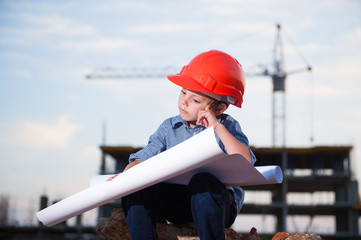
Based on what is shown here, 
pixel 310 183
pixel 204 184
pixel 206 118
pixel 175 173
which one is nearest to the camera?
pixel 175 173

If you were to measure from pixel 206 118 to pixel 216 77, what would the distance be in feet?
1.15

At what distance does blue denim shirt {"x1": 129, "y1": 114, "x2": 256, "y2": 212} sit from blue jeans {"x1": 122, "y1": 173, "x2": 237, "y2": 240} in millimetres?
312

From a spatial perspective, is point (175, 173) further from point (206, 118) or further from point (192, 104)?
point (192, 104)

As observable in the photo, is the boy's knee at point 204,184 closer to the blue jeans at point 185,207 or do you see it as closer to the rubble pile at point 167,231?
the blue jeans at point 185,207

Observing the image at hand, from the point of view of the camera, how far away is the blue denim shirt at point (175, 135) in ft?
10.2

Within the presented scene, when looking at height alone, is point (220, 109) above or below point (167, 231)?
above

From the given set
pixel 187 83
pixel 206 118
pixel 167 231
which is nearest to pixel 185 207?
pixel 167 231

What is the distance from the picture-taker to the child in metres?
2.63

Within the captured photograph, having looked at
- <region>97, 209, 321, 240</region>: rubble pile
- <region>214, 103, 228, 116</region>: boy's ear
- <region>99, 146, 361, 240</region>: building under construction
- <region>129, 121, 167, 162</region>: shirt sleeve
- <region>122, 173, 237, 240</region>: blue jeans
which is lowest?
<region>97, 209, 321, 240</region>: rubble pile

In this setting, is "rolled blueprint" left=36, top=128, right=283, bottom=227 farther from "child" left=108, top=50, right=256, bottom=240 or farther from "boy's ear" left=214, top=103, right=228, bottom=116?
"boy's ear" left=214, top=103, right=228, bottom=116

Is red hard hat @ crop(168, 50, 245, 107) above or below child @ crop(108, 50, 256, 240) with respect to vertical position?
above

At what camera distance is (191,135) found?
10.3ft

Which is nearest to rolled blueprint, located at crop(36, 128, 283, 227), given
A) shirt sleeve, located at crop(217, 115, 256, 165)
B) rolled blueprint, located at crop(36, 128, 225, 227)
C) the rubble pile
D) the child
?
rolled blueprint, located at crop(36, 128, 225, 227)

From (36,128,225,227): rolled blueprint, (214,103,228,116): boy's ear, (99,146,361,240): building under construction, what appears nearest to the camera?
(36,128,225,227): rolled blueprint
